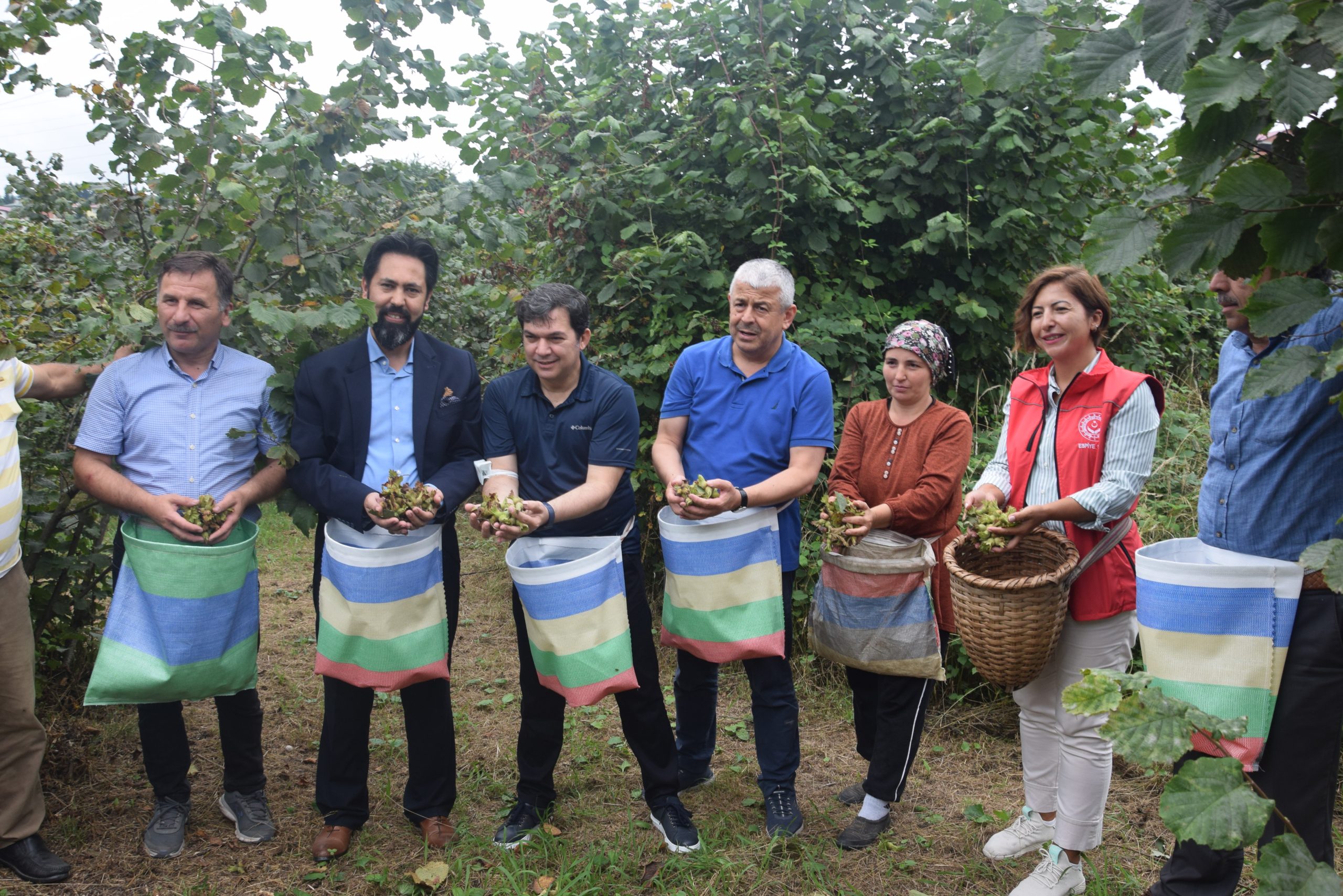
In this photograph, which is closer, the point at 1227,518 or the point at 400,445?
the point at 1227,518

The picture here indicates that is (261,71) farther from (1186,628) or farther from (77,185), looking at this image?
(1186,628)

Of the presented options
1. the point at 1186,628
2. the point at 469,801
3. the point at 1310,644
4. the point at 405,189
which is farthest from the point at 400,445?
the point at 1310,644

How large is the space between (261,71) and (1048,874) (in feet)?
13.1

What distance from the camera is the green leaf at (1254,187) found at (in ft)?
4.37

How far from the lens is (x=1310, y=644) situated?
228cm

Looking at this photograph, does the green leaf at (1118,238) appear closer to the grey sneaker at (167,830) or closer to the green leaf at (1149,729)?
the green leaf at (1149,729)

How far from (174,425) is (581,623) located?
61.3 inches

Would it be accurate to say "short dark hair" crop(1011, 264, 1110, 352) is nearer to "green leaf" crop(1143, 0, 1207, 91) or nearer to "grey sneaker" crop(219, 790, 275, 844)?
"green leaf" crop(1143, 0, 1207, 91)

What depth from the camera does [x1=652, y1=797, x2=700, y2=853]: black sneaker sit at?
3383mm

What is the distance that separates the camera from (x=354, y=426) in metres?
3.24

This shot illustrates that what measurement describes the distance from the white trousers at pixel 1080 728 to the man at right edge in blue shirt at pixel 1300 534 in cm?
57

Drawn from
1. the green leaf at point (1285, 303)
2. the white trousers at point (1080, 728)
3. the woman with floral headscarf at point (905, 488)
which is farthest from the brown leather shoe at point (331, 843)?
the green leaf at point (1285, 303)

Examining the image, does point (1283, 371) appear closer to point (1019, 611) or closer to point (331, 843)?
point (1019, 611)

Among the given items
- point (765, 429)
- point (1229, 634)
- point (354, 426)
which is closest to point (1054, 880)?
point (1229, 634)
